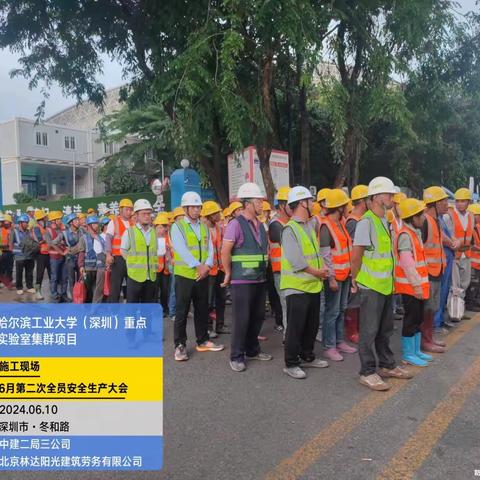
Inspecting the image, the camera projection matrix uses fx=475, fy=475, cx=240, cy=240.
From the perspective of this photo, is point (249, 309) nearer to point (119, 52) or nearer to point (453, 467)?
point (453, 467)

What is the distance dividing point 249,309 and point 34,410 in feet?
8.55

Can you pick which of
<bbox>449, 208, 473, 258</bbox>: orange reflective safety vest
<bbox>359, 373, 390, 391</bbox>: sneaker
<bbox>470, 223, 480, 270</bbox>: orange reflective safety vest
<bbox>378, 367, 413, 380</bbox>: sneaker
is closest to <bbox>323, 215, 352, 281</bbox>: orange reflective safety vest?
<bbox>378, 367, 413, 380</bbox>: sneaker

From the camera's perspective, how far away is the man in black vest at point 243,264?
4.94 m

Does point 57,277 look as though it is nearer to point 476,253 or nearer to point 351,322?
point 351,322

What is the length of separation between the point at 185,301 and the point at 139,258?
0.92 meters

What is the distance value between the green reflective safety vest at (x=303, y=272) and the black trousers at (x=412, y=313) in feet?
3.01

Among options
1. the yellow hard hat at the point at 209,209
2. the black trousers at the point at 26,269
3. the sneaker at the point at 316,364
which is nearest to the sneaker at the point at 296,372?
the sneaker at the point at 316,364

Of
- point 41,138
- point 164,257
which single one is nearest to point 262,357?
point 164,257

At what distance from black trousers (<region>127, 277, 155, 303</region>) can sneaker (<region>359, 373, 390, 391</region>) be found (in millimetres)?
2869

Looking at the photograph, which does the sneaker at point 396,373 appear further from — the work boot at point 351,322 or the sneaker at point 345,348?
the work boot at point 351,322

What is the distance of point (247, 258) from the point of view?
493 centimetres

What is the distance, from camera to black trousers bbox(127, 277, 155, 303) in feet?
19.4

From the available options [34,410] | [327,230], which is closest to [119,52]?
[327,230]

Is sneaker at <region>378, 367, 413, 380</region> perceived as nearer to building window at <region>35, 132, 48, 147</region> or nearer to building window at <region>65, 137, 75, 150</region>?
building window at <region>35, 132, 48, 147</region>
